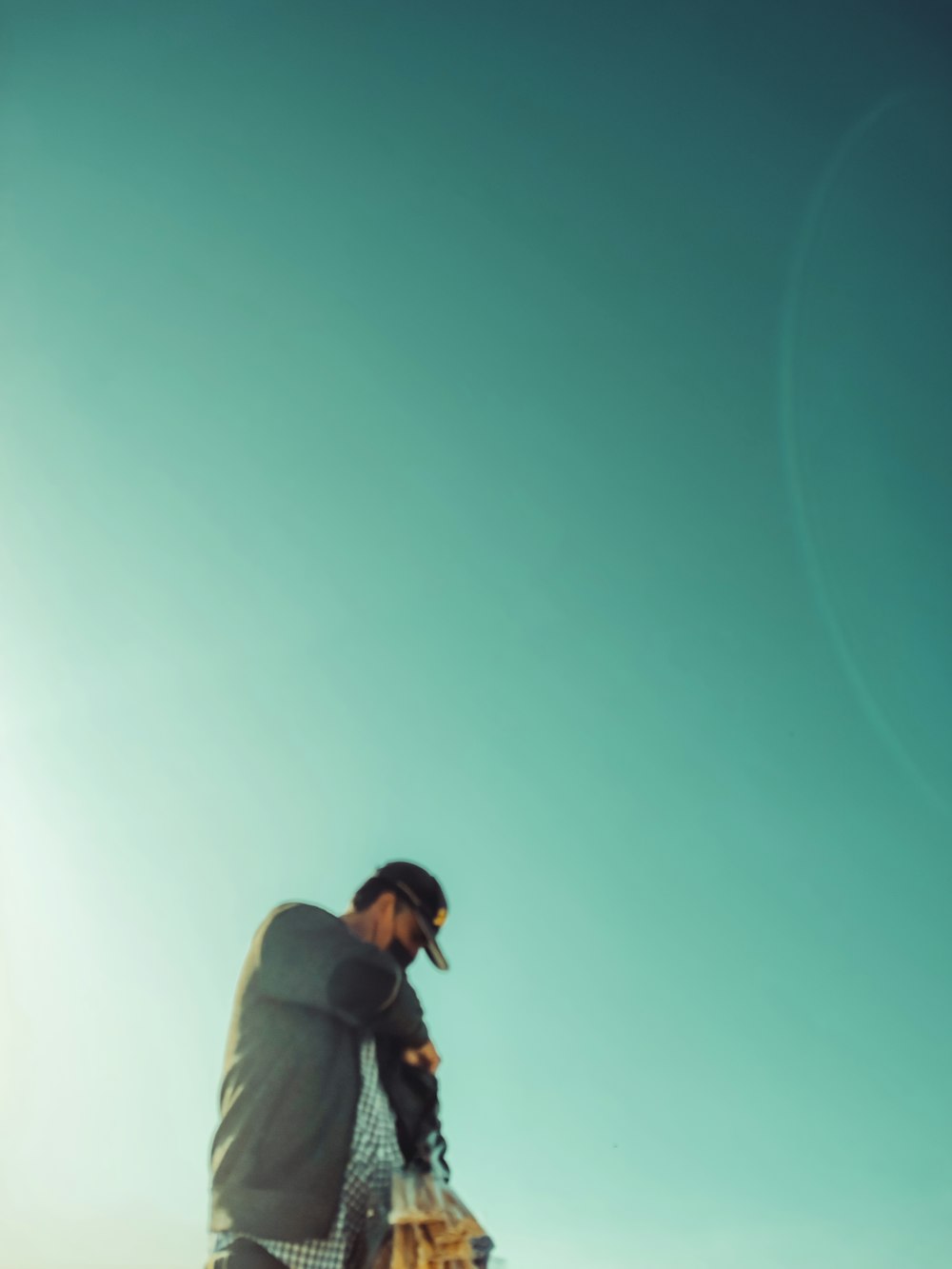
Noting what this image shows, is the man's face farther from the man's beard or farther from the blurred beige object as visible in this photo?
the blurred beige object

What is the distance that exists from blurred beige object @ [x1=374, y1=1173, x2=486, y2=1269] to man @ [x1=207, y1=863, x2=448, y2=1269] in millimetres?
117

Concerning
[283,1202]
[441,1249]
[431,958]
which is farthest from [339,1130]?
[431,958]

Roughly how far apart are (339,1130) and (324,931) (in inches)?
23.2

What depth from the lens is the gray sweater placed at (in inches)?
111

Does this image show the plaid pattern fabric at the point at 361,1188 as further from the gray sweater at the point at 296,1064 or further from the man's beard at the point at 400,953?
the man's beard at the point at 400,953

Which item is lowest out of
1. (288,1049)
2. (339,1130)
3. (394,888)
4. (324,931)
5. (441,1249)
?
(441,1249)

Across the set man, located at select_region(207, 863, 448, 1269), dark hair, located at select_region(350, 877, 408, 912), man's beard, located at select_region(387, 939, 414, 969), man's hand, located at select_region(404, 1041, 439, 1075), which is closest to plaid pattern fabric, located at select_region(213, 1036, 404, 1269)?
man, located at select_region(207, 863, 448, 1269)

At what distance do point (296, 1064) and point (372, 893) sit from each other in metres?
0.78

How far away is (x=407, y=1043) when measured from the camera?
3.38 m

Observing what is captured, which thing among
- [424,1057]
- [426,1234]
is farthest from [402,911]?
[426,1234]

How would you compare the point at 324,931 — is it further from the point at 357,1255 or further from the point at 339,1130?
the point at 357,1255

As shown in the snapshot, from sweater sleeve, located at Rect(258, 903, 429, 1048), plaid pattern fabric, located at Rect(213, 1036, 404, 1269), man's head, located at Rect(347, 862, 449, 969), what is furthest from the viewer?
man's head, located at Rect(347, 862, 449, 969)

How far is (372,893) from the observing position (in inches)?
145

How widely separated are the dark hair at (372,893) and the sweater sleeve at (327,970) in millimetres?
383
